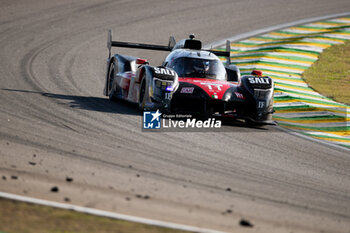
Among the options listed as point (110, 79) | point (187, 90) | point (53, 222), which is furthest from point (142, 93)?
point (53, 222)

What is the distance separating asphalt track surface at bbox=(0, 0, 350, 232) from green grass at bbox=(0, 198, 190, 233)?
1.07 feet

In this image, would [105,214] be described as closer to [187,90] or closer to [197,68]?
[187,90]

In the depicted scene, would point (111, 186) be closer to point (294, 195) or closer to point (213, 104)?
point (294, 195)

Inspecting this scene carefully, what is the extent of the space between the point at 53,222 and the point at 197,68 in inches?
273

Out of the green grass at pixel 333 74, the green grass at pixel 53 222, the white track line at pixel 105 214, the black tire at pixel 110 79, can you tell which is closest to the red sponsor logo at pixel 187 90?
the black tire at pixel 110 79

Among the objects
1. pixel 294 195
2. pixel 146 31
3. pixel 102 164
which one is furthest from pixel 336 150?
pixel 146 31

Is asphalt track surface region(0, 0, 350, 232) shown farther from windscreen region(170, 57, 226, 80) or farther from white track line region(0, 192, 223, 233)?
windscreen region(170, 57, 226, 80)

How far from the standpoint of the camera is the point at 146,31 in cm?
2119

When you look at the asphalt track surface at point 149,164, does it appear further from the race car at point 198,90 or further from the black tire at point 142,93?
the race car at point 198,90

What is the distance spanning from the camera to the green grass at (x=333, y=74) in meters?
14.1

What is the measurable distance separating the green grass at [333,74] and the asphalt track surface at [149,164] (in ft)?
13.6

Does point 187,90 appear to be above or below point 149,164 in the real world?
above

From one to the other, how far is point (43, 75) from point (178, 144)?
268 inches

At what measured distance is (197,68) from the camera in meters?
11.3
